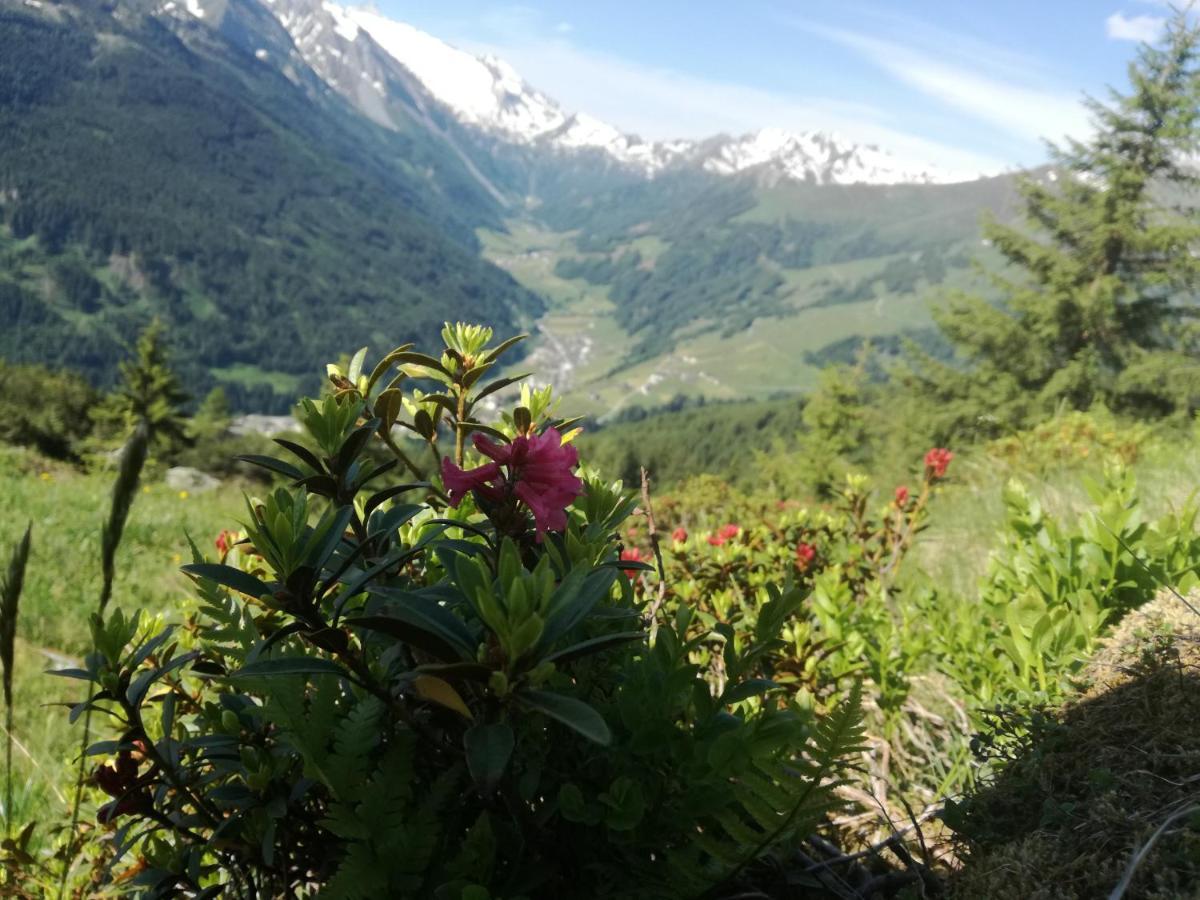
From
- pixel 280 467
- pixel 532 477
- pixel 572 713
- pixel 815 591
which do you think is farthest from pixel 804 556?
pixel 572 713

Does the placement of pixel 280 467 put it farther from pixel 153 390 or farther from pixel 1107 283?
pixel 153 390

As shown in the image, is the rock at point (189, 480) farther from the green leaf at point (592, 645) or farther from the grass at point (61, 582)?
the green leaf at point (592, 645)

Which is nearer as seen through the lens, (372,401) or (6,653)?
(6,653)

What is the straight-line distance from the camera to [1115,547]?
7.24 feet

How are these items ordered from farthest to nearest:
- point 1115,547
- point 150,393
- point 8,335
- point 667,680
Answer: point 8,335 → point 150,393 → point 1115,547 → point 667,680

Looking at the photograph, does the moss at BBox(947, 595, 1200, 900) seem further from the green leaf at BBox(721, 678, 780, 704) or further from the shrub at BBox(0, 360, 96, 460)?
the shrub at BBox(0, 360, 96, 460)

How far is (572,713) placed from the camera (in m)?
0.82

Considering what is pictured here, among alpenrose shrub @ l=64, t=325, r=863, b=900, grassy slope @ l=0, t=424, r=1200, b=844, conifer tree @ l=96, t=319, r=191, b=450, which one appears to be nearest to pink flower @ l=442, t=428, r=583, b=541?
alpenrose shrub @ l=64, t=325, r=863, b=900

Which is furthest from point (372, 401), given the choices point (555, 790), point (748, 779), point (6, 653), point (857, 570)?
point (857, 570)

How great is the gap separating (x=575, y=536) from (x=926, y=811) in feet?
3.62

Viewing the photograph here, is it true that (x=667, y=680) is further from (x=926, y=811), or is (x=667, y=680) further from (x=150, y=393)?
(x=150, y=393)

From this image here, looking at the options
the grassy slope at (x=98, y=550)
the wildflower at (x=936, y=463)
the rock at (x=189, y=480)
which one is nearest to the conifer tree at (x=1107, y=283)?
the grassy slope at (x=98, y=550)

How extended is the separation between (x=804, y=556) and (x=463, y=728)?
7.70 ft

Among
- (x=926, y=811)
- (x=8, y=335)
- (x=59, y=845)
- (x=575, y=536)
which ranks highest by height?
(x=575, y=536)
